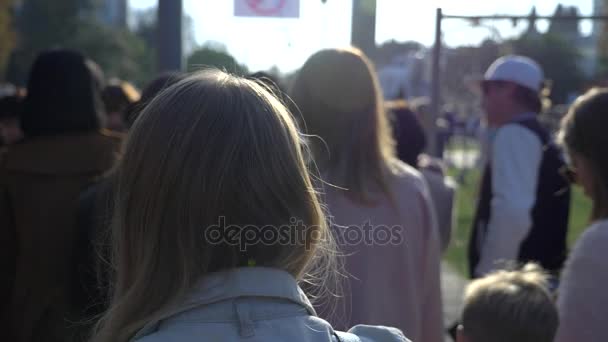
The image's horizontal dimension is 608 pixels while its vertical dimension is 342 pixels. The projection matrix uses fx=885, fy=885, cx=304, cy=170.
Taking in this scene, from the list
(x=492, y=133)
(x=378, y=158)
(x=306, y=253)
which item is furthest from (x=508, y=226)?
(x=306, y=253)

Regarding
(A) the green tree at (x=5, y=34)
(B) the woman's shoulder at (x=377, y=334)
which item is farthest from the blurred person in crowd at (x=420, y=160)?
(A) the green tree at (x=5, y=34)

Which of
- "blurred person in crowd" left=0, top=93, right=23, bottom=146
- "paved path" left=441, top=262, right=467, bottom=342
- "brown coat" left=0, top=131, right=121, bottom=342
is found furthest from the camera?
"paved path" left=441, top=262, right=467, bottom=342

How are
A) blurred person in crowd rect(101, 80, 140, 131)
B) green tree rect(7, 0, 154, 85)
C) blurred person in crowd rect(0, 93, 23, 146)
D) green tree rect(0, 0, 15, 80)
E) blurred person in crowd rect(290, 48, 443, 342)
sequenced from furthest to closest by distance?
1. green tree rect(7, 0, 154, 85)
2. green tree rect(0, 0, 15, 80)
3. blurred person in crowd rect(0, 93, 23, 146)
4. blurred person in crowd rect(101, 80, 140, 131)
5. blurred person in crowd rect(290, 48, 443, 342)

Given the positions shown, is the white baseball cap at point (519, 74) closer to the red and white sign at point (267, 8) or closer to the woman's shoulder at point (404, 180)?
the red and white sign at point (267, 8)

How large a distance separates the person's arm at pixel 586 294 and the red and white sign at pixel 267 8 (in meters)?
1.63

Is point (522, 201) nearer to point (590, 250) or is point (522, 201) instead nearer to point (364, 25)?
point (364, 25)

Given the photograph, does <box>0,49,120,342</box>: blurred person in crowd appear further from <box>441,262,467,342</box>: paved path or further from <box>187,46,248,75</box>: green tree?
<box>441,262,467,342</box>: paved path

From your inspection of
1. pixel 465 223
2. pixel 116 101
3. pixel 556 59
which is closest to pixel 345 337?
pixel 116 101

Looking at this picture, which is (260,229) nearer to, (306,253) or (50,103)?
(306,253)

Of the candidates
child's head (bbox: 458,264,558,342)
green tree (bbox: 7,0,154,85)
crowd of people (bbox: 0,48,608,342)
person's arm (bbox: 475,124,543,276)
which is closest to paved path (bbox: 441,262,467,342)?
person's arm (bbox: 475,124,543,276)

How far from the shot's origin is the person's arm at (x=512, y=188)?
13.8 ft

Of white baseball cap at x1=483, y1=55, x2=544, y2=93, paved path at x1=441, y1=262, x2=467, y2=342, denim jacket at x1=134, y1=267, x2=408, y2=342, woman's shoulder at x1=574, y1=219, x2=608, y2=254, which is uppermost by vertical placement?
white baseball cap at x1=483, y1=55, x2=544, y2=93

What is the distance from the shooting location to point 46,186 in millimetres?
3324

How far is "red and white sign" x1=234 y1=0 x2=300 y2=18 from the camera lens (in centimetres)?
378
